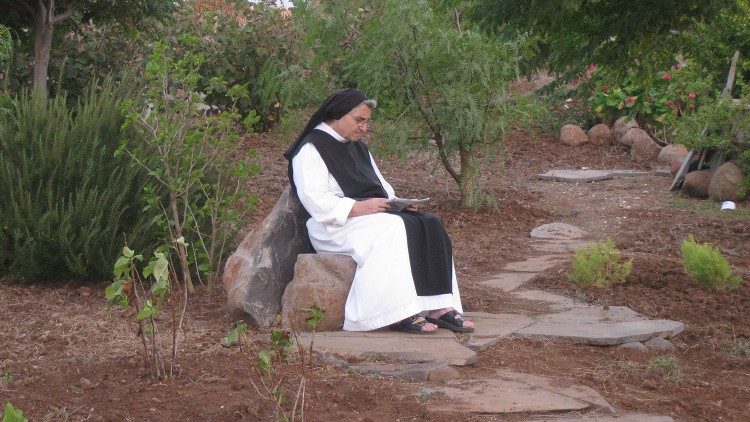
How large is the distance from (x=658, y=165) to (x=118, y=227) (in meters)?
9.30

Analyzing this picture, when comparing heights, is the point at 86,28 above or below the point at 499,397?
above

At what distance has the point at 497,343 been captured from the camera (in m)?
5.39

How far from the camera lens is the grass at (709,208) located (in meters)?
10.2

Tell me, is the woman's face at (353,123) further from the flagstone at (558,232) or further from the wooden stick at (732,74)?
the wooden stick at (732,74)

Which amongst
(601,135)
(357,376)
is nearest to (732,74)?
(601,135)

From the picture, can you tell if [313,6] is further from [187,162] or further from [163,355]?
[163,355]

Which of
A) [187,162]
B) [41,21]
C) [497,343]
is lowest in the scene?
[497,343]

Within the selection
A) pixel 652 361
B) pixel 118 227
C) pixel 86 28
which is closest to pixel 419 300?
pixel 652 361

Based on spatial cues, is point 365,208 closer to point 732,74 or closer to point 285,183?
point 285,183

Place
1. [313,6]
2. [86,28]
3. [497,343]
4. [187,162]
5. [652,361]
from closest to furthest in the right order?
[652,361], [497,343], [187,162], [313,6], [86,28]

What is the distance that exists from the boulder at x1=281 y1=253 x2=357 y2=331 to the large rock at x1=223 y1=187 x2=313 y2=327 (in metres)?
0.13

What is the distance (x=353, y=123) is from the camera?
6.00 m

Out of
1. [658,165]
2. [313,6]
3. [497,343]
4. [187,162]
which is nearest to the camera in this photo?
[497,343]

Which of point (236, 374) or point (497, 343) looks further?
point (497, 343)
